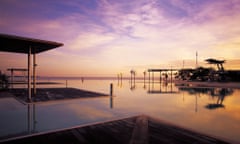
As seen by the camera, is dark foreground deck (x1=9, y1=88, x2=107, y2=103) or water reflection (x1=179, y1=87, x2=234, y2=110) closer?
water reflection (x1=179, y1=87, x2=234, y2=110)

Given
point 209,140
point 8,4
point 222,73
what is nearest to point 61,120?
point 209,140

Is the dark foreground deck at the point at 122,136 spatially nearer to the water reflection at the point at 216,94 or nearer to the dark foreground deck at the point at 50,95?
the water reflection at the point at 216,94

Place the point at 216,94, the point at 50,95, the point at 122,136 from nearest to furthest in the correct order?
1. the point at 122,136
2. the point at 50,95
3. the point at 216,94

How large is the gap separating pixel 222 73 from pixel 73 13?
36320mm

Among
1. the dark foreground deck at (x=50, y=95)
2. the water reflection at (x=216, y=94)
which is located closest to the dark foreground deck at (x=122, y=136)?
the water reflection at (x=216, y=94)

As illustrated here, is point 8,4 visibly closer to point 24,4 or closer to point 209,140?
point 24,4

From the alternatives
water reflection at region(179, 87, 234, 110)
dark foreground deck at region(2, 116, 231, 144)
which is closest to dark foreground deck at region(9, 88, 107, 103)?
dark foreground deck at region(2, 116, 231, 144)

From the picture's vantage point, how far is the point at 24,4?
8.98m

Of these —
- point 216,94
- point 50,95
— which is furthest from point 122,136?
point 216,94

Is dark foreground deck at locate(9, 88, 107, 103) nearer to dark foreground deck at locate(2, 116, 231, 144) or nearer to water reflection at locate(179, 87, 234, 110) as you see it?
dark foreground deck at locate(2, 116, 231, 144)

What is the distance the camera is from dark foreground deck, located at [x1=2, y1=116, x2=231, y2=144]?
110 inches

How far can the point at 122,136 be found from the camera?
3.04m

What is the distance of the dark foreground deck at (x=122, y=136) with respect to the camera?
280 cm

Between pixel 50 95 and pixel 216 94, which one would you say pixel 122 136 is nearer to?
pixel 50 95
